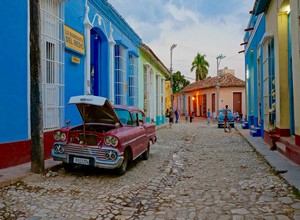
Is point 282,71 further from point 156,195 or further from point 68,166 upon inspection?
point 68,166

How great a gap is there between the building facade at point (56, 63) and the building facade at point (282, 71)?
575cm

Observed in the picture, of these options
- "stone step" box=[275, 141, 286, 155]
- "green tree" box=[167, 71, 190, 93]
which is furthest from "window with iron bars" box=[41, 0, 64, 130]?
"green tree" box=[167, 71, 190, 93]

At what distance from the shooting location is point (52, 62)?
26.3 ft

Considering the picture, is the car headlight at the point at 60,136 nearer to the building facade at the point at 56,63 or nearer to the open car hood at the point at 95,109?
the open car hood at the point at 95,109

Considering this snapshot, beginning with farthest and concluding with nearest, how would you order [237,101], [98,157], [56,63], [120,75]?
[237,101] → [120,75] → [56,63] → [98,157]

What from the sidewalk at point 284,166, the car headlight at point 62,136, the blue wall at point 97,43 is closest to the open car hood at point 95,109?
the car headlight at point 62,136

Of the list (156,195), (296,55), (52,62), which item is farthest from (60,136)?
(296,55)

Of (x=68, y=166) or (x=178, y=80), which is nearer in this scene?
(x=68, y=166)

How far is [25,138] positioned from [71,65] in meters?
3.06

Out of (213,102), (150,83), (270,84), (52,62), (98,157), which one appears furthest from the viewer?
(213,102)

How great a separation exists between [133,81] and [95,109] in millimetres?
9606

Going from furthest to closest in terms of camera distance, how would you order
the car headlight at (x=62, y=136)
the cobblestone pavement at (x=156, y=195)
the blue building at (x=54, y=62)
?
the blue building at (x=54, y=62) < the car headlight at (x=62, y=136) < the cobblestone pavement at (x=156, y=195)

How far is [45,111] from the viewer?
302 inches

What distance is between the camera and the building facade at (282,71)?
6.82m
